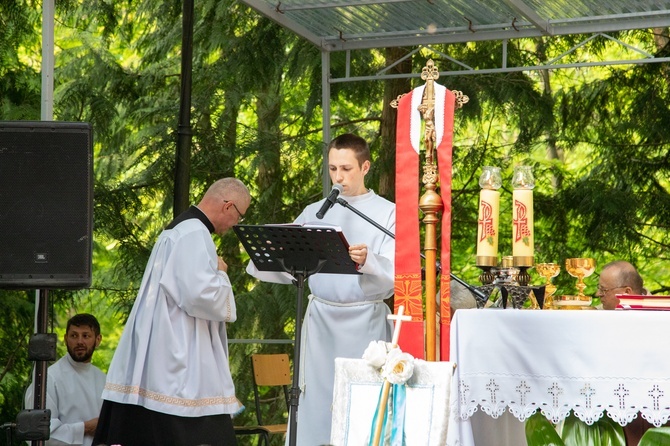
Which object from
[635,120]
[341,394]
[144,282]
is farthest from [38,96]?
[341,394]

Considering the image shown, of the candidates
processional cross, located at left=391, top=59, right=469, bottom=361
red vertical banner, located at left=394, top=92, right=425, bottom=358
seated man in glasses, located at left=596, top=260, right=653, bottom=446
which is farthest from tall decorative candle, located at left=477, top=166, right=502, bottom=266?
seated man in glasses, located at left=596, top=260, right=653, bottom=446

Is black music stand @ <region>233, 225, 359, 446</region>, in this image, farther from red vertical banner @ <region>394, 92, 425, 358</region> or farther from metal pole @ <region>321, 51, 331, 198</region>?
metal pole @ <region>321, 51, 331, 198</region>

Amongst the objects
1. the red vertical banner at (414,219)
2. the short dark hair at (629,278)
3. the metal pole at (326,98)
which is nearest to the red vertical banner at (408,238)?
the red vertical banner at (414,219)

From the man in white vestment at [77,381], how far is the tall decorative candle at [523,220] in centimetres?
321

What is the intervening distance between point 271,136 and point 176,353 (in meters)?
4.57

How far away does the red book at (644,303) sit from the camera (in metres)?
3.73

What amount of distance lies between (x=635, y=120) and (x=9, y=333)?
5884 millimetres

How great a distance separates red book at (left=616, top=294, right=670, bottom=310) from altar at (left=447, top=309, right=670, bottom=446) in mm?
193

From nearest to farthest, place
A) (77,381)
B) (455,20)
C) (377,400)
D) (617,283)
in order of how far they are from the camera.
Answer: (377,400), (617,283), (77,381), (455,20)

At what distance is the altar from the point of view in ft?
11.6

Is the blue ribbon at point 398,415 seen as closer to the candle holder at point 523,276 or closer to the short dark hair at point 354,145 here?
the candle holder at point 523,276

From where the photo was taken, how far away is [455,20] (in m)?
7.61

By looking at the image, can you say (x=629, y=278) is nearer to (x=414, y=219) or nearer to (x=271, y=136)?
(x=414, y=219)

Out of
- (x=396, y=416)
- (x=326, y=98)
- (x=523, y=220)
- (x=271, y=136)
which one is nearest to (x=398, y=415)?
(x=396, y=416)
